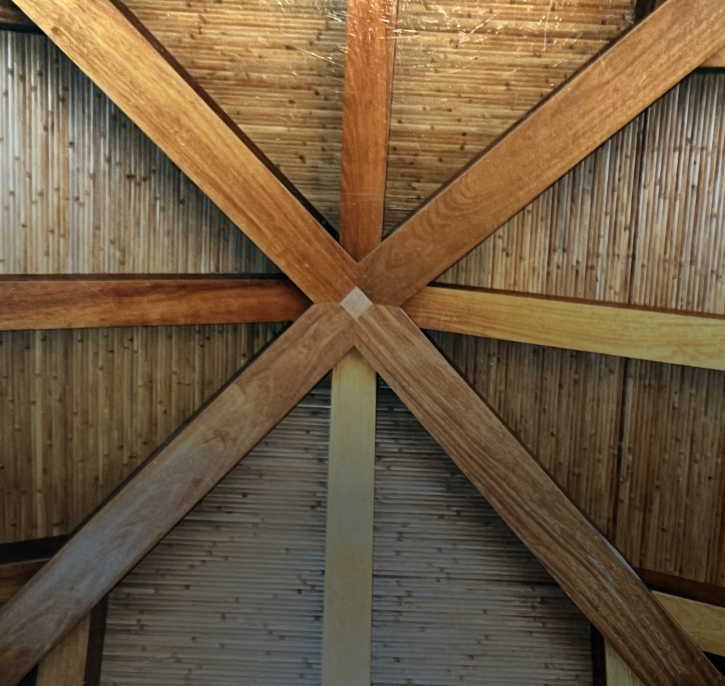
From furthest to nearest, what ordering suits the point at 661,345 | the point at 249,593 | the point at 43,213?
the point at 249,593 → the point at 43,213 → the point at 661,345

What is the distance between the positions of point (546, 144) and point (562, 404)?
33.8 inches

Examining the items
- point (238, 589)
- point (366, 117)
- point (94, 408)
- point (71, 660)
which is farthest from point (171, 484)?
point (366, 117)

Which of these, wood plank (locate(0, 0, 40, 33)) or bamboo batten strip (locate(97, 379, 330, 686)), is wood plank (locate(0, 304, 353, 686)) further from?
wood plank (locate(0, 0, 40, 33))

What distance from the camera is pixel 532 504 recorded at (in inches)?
87.3

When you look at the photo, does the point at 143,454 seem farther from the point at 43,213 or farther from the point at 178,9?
the point at 178,9

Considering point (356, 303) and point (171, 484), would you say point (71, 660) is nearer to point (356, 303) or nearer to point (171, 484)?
point (171, 484)

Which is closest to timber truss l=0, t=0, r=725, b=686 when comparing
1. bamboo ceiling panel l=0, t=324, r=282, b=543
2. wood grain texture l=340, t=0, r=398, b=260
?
wood grain texture l=340, t=0, r=398, b=260

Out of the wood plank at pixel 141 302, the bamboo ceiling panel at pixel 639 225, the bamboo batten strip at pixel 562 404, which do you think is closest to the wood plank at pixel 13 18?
the wood plank at pixel 141 302

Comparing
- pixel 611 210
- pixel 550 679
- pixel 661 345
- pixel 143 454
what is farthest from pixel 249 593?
pixel 611 210

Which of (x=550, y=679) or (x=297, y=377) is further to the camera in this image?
(x=550, y=679)

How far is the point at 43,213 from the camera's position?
7.64 ft

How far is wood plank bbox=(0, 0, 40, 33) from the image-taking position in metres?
2.11

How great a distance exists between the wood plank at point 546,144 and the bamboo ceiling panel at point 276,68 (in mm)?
352

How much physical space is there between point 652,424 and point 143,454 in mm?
1639
